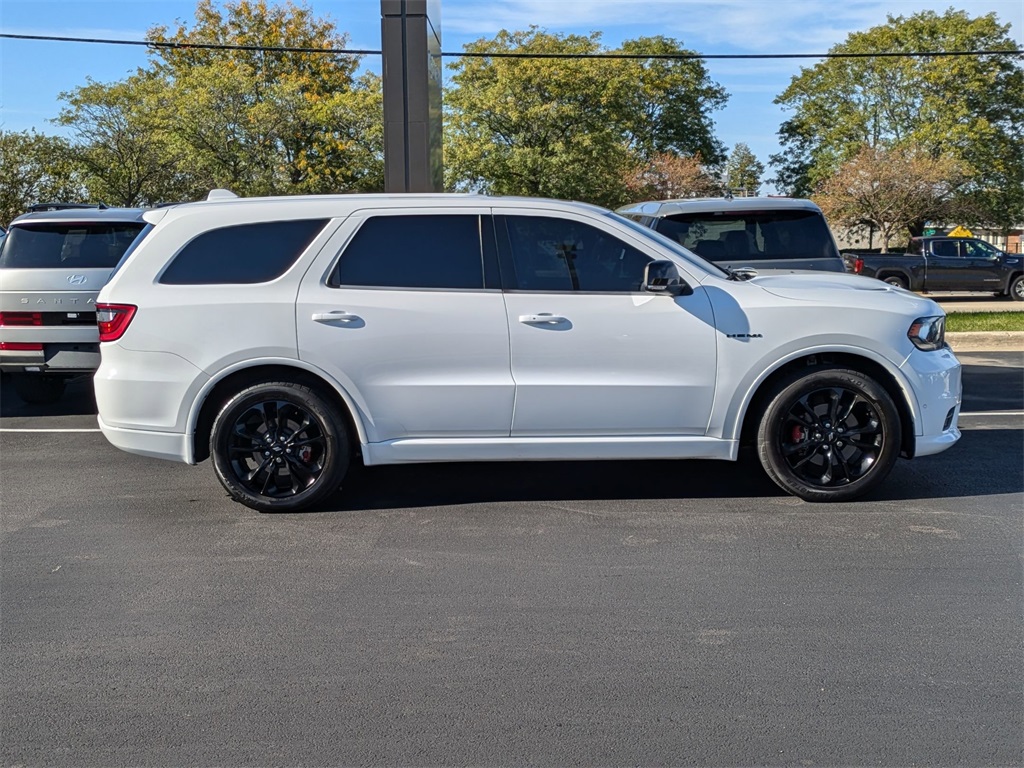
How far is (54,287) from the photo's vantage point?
A: 29.9 ft

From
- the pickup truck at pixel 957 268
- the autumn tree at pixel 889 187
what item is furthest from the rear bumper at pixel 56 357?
the autumn tree at pixel 889 187

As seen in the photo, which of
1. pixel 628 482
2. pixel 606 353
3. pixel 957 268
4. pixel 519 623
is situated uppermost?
pixel 957 268

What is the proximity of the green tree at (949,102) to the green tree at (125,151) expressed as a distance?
31.5m

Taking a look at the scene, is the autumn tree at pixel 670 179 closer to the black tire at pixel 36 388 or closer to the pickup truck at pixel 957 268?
the pickup truck at pixel 957 268

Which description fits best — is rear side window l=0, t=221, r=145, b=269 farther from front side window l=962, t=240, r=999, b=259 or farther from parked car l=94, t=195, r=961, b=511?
front side window l=962, t=240, r=999, b=259

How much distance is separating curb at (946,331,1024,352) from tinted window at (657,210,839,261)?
499cm

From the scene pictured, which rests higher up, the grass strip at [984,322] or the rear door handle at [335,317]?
the rear door handle at [335,317]

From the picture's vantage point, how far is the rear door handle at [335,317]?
19.6ft

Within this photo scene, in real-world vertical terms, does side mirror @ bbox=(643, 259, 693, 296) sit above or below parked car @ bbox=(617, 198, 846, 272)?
below

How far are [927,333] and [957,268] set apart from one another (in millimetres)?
21129

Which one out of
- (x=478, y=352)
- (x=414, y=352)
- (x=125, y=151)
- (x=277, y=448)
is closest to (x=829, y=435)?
(x=478, y=352)

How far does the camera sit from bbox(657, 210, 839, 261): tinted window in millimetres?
Result: 9391

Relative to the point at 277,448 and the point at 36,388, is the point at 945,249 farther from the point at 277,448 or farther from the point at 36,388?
the point at 277,448

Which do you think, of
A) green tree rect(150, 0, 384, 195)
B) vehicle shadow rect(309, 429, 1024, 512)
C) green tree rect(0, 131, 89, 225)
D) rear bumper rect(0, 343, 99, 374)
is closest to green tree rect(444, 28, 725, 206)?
green tree rect(150, 0, 384, 195)
